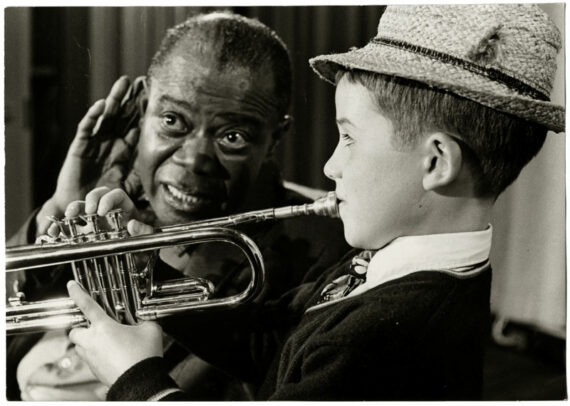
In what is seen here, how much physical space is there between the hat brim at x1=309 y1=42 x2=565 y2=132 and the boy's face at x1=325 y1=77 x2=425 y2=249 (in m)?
0.06

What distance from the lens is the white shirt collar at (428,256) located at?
1288 millimetres

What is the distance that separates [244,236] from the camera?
136cm

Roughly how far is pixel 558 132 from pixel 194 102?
0.70 metres

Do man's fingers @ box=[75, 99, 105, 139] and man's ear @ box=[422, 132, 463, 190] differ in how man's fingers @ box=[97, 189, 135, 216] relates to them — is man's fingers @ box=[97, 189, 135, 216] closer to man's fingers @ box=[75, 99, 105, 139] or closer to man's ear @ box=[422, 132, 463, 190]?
man's fingers @ box=[75, 99, 105, 139]

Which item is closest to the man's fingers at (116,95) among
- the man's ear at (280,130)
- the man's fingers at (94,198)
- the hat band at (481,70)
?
the man's fingers at (94,198)

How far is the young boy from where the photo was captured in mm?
1229

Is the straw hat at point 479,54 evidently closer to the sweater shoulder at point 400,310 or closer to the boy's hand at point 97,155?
the sweater shoulder at point 400,310

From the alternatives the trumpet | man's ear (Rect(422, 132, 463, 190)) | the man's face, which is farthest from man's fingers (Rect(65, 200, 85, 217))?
man's ear (Rect(422, 132, 463, 190))

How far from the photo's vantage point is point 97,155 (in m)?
1.44

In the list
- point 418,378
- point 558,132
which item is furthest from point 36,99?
point 558,132

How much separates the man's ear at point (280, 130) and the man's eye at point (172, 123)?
174 millimetres

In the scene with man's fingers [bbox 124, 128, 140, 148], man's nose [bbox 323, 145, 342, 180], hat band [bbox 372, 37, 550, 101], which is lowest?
man's nose [bbox 323, 145, 342, 180]

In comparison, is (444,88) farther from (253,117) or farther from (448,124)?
(253,117)

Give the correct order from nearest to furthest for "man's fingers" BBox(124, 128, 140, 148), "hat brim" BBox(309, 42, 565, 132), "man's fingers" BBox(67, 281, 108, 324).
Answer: "hat brim" BBox(309, 42, 565, 132)
"man's fingers" BBox(67, 281, 108, 324)
"man's fingers" BBox(124, 128, 140, 148)
